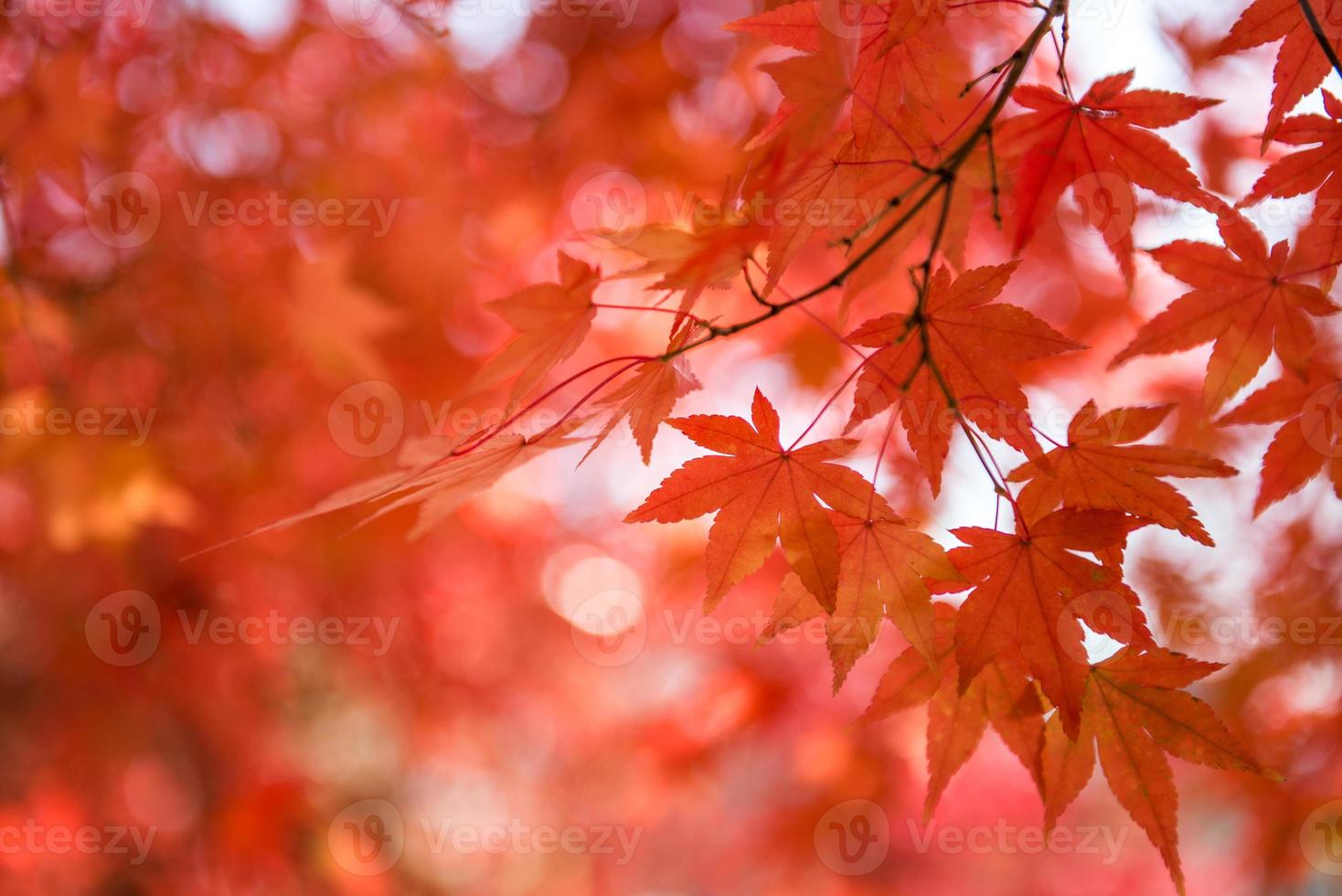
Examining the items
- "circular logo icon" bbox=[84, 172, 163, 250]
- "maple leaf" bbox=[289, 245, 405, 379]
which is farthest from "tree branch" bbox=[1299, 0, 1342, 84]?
"circular logo icon" bbox=[84, 172, 163, 250]

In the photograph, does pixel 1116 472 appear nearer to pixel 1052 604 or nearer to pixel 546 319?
pixel 1052 604

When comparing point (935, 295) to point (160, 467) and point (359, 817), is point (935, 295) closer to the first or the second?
point (160, 467)

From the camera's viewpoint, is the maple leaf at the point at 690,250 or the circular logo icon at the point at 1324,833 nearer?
the maple leaf at the point at 690,250

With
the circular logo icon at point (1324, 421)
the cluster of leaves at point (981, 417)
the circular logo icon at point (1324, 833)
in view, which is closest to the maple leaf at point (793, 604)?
the cluster of leaves at point (981, 417)

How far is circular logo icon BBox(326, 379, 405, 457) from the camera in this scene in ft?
7.09

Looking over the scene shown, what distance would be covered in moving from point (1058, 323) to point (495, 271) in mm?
1560

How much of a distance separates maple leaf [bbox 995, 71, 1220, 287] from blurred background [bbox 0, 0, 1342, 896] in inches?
30.4

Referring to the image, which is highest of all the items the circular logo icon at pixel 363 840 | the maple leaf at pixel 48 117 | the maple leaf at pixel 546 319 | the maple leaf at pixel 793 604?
the maple leaf at pixel 48 117

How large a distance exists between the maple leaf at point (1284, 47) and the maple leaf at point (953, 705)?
1.87 feet

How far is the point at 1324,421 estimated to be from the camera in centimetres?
86

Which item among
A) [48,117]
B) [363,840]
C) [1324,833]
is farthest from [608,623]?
[48,117]

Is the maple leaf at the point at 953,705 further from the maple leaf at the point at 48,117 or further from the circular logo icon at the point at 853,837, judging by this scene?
the maple leaf at the point at 48,117

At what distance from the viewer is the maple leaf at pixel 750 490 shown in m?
0.75

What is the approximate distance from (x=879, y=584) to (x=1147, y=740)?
0.90 feet
